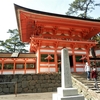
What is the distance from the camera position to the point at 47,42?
13.9 meters

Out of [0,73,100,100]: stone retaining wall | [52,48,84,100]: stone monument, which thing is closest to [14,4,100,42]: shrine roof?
[0,73,100,100]: stone retaining wall

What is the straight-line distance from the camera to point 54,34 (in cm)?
1526

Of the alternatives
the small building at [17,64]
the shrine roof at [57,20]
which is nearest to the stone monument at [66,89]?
the shrine roof at [57,20]

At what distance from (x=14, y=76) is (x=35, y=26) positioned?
20.9 ft

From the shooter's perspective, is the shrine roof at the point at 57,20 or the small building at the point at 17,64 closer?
the shrine roof at the point at 57,20

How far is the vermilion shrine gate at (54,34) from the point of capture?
13109mm

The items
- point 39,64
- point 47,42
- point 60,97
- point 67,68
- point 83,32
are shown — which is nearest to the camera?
point 60,97

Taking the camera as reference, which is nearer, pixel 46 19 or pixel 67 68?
pixel 67 68

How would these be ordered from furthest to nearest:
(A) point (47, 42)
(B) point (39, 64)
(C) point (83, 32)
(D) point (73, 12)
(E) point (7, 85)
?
(D) point (73, 12) → (C) point (83, 32) → (A) point (47, 42) → (B) point (39, 64) → (E) point (7, 85)

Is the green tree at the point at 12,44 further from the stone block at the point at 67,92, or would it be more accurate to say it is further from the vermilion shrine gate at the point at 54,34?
the stone block at the point at 67,92

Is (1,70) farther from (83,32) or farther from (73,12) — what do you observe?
(73,12)

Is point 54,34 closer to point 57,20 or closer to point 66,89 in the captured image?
point 57,20

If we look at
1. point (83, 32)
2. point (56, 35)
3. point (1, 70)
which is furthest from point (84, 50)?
point (1, 70)

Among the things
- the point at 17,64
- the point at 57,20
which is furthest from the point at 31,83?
the point at 57,20
